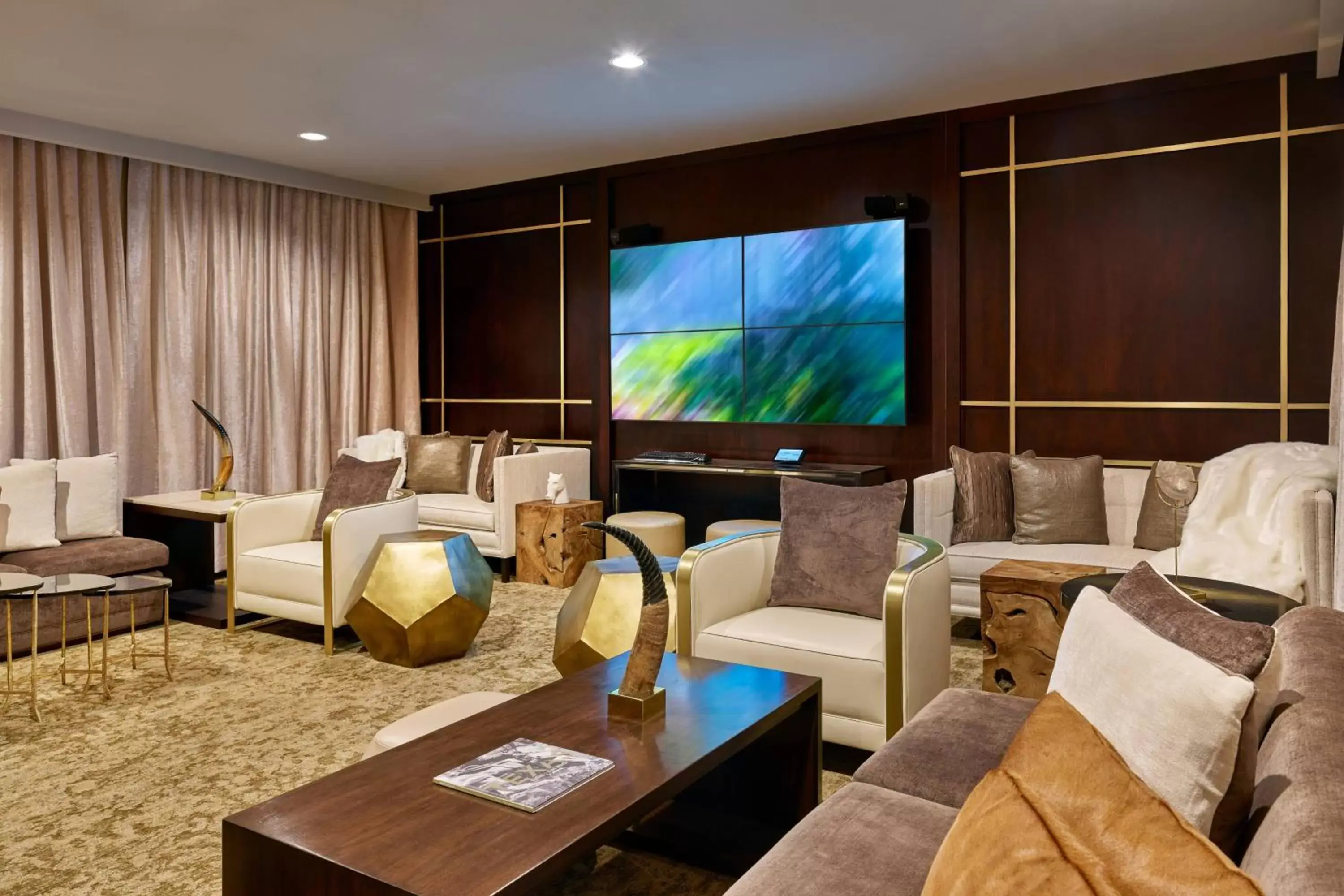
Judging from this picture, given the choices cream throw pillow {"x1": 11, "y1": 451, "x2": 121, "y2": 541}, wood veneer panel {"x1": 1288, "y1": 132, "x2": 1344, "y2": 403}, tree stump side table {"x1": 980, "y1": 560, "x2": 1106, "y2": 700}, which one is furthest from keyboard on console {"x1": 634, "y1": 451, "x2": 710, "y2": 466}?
wood veneer panel {"x1": 1288, "y1": 132, "x2": 1344, "y2": 403}

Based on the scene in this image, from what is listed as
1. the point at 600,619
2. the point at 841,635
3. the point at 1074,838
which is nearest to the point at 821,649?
the point at 841,635

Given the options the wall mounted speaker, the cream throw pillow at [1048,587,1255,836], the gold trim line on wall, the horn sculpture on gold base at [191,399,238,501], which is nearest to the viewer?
the cream throw pillow at [1048,587,1255,836]

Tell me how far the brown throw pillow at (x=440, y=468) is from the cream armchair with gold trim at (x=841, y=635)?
3.37 meters

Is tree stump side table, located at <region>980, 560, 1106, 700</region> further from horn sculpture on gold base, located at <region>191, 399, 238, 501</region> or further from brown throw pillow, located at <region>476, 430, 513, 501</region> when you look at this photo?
horn sculpture on gold base, located at <region>191, 399, 238, 501</region>

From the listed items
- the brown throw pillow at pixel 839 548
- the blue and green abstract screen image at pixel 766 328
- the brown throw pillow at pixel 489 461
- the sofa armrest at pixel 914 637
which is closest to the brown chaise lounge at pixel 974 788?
the sofa armrest at pixel 914 637

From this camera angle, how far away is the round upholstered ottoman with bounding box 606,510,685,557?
213 inches

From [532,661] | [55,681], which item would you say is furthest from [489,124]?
[55,681]

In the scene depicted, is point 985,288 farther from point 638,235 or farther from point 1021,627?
point 1021,627

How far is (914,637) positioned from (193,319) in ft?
16.8

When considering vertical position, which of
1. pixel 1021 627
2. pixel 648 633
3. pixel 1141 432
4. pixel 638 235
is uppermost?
pixel 638 235

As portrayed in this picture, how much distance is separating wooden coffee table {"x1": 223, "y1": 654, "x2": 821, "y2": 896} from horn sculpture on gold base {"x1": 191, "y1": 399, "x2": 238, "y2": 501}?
11.4 feet

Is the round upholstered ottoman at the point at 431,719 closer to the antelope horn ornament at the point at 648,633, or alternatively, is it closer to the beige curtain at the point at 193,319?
the antelope horn ornament at the point at 648,633

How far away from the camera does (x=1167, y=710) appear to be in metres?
1.25

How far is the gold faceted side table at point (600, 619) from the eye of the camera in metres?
3.21
